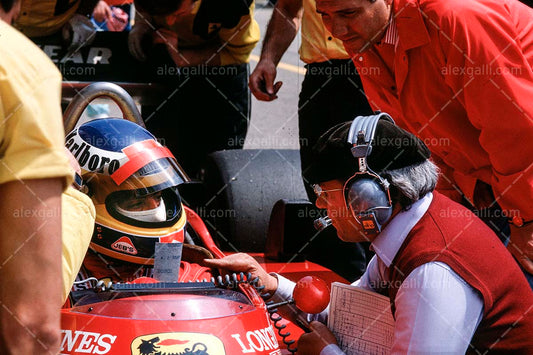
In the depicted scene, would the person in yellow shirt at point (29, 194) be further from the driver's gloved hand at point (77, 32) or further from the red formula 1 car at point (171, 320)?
the driver's gloved hand at point (77, 32)

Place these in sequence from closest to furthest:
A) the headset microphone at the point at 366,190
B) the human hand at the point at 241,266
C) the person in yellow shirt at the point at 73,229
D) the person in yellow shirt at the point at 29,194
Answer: the person in yellow shirt at the point at 29,194
the person in yellow shirt at the point at 73,229
the headset microphone at the point at 366,190
the human hand at the point at 241,266

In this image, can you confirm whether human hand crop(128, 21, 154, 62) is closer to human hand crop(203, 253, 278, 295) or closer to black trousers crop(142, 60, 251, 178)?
black trousers crop(142, 60, 251, 178)

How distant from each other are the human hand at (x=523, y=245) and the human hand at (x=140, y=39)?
256 centimetres

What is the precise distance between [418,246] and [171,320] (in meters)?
0.68

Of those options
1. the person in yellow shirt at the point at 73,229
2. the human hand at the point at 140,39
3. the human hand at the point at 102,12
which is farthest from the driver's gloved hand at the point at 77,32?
the person in yellow shirt at the point at 73,229

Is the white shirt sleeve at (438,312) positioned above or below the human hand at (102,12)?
above

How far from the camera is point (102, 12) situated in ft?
21.2

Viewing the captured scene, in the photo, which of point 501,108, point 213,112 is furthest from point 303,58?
point 501,108

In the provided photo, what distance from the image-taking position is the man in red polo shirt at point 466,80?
2.64m

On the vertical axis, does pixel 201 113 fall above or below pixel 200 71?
below

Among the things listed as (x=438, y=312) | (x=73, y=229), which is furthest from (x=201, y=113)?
(x=73, y=229)

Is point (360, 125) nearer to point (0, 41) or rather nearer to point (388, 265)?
point (388, 265)

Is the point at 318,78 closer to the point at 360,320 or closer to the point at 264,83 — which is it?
the point at 264,83

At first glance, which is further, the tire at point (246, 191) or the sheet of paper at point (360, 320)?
the tire at point (246, 191)
